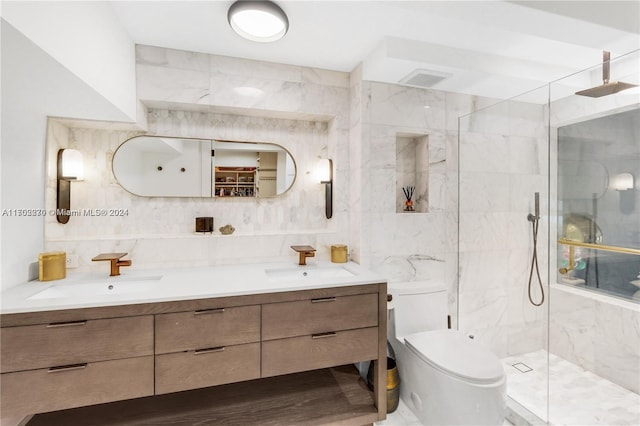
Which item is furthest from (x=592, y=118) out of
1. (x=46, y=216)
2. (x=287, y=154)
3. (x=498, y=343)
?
(x=46, y=216)

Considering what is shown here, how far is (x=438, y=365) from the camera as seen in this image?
1672mm

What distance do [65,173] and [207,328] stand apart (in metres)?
1.40

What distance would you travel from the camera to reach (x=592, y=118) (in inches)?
85.9

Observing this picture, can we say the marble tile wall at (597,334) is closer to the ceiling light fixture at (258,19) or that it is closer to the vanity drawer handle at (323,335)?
the vanity drawer handle at (323,335)

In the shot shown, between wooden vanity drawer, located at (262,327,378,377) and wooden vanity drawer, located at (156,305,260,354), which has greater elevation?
wooden vanity drawer, located at (156,305,260,354)

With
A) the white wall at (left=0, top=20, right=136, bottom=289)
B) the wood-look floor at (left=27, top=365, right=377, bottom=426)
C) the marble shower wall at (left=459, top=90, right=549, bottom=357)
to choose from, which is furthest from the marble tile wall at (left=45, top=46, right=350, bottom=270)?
the marble shower wall at (left=459, top=90, right=549, bottom=357)

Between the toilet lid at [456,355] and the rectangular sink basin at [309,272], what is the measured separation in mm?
612

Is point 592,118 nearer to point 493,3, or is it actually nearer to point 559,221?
point 559,221

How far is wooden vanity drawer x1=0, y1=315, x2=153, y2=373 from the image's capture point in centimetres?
125

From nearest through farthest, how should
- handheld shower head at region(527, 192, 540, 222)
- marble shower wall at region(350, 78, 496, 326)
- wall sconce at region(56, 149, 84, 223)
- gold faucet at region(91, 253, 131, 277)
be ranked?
1. gold faucet at region(91, 253, 131, 277)
2. wall sconce at region(56, 149, 84, 223)
3. marble shower wall at region(350, 78, 496, 326)
4. handheld shower head at region(527, 192, 540, 222)

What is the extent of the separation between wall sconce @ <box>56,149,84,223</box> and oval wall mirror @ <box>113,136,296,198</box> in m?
0.20

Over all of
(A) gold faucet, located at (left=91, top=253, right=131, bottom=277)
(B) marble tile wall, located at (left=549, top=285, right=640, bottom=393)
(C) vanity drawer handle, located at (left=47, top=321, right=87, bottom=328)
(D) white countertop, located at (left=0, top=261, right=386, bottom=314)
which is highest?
(A) gold faucet, located at (left=91, top=253, right=131, bottom=277)

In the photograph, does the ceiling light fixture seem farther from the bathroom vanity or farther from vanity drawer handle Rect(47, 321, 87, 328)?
vanity drawer handle Rect(47, 321, 87, 328)

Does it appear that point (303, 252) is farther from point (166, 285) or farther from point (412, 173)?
point (412, 173)
